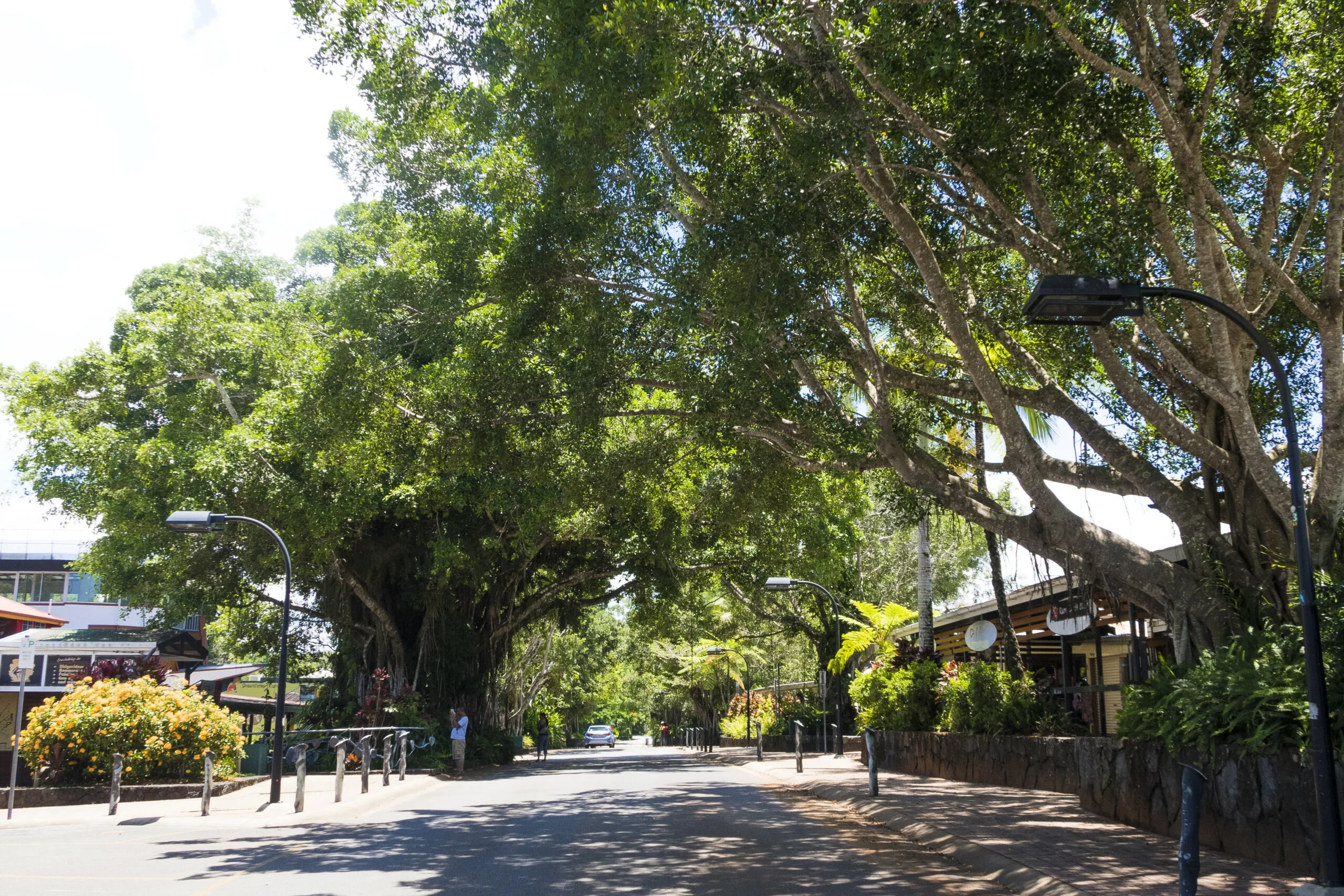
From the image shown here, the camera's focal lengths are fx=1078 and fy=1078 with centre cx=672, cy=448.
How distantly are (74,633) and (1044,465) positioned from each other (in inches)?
928

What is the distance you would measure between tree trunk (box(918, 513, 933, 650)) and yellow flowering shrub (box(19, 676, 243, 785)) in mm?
14862

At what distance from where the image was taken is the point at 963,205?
13430mm

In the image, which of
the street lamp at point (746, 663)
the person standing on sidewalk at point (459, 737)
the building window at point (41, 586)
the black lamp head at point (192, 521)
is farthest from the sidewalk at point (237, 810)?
the building window at point (41, 586)

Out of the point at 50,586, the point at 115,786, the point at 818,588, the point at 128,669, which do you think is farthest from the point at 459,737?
→ the point at 50,586

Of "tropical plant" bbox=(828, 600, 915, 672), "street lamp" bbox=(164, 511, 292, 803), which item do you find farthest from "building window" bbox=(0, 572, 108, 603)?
"street lamp" bbox=(164, 511, 292, 803)

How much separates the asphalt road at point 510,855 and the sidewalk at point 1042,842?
1.22 feet

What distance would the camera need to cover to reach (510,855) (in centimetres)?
1100

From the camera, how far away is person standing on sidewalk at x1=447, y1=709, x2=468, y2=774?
26516 millimetres

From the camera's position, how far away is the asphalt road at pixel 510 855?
8.99 m

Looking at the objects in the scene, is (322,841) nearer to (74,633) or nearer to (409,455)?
(409,455)

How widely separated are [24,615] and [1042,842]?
36030 millimetres

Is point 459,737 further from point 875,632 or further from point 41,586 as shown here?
point 41,586

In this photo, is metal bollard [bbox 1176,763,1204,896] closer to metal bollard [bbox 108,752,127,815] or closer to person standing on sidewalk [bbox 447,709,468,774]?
metal bollard [bbox 108,752,127,815]

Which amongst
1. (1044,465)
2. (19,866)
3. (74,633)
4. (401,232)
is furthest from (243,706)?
(1044,465)
